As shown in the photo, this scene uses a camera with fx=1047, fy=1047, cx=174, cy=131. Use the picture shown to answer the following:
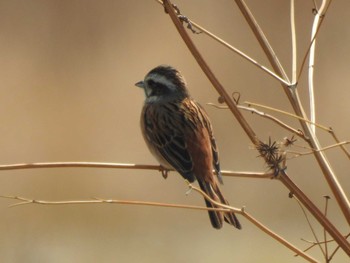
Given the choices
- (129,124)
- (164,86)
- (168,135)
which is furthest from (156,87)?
(129,124)

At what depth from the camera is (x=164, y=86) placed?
539cm

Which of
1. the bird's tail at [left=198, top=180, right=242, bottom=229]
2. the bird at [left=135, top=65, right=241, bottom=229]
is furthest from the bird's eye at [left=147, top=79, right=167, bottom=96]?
the bird's tail at [left=198, top=180, right=242, bottom=229]

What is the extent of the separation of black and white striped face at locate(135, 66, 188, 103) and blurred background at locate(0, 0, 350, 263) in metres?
3.96

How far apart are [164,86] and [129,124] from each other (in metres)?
6.19

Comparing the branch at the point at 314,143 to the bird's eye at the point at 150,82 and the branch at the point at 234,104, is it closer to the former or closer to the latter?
the branch at the point at 234,104

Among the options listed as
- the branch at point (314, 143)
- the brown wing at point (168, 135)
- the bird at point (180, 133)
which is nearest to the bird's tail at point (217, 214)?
the bird at point (180, 133)

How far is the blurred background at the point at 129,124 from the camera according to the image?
1016 cm

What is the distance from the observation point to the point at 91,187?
412 inches

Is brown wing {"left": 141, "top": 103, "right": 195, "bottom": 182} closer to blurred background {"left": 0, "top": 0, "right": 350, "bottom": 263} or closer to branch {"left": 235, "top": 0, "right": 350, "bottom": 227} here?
branch {"left": 235, "top": 0, "right": 350, "bottom": 227}

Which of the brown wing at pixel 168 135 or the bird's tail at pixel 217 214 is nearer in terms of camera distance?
Result: the bird's tail at pixel 217 214

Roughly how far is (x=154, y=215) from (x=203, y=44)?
6.35ft

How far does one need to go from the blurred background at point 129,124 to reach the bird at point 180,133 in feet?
13.1

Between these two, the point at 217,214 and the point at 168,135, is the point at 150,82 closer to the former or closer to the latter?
the point at 168,135

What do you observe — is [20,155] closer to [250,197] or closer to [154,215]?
[154,215]
